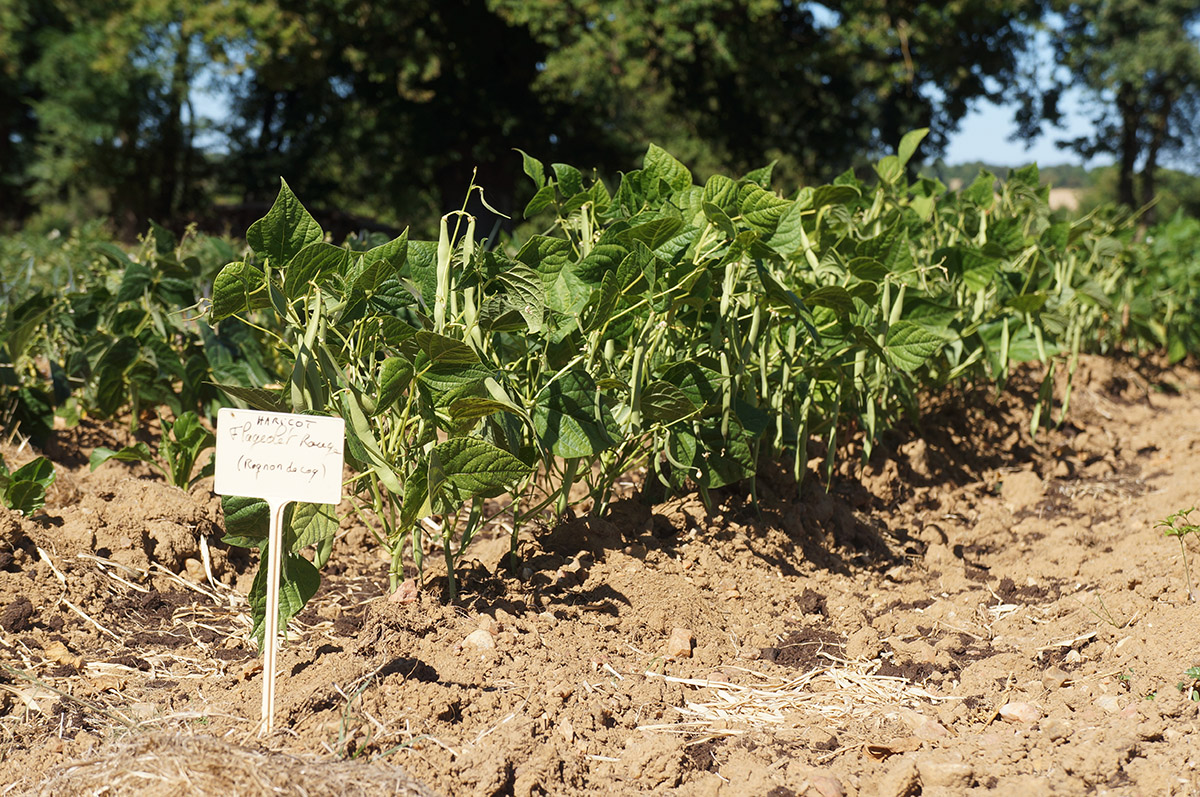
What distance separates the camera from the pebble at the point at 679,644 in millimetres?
1588

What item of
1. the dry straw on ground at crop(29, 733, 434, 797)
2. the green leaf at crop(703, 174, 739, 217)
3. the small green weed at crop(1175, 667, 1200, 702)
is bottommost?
the dry straw on ground at crop(29, 733, 434, 797)

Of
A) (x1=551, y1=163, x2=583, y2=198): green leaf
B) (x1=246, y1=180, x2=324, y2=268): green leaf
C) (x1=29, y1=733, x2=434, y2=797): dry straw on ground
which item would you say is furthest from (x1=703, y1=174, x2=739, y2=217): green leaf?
(x1=29, y1=733, x2=434, y2=797): dry straw on ground

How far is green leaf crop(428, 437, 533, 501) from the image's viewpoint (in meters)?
1.35

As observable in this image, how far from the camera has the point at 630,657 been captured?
156cm

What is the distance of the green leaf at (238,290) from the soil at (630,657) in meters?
0.54

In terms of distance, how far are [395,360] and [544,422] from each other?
0.27 meters

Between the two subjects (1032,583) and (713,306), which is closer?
(713,306)

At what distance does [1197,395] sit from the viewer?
13.6 feet

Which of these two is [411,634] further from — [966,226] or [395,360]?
[966,226]

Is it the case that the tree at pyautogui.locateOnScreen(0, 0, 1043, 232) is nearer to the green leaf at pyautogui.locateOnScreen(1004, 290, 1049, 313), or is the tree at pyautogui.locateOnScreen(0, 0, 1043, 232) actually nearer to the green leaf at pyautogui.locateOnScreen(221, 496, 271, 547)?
the green leaf at pyautogui.locateOnScreen(1004, 290, 1049, 313)

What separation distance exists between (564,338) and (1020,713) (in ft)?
3.02

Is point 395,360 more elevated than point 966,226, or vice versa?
point 966,226

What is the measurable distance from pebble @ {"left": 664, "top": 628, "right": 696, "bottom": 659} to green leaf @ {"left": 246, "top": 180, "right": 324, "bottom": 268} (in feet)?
2.90

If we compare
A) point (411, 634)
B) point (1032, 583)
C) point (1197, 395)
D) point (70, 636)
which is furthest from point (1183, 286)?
point (70, 636)
